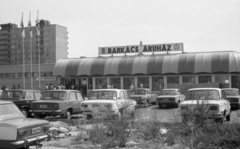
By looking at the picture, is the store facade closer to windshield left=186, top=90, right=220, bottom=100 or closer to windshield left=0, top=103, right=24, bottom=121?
windshield left=186, top=90, right=220, bottom=100

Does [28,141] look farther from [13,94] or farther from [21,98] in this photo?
[13,94]

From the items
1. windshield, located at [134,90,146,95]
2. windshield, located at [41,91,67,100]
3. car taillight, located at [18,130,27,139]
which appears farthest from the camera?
windshield, located at [134,90,146,95]

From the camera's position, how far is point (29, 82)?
161 ft

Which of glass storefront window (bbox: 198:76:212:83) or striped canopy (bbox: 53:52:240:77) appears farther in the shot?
glass storefront window (bbox: 198:76:212:83)

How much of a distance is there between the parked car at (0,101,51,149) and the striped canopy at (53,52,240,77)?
97.6 feet

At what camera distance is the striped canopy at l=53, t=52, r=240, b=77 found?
3581 centimetres

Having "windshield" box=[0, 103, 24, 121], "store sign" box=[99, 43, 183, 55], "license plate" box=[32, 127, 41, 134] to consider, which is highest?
"store sign" box=[99, 43, 183, 55]

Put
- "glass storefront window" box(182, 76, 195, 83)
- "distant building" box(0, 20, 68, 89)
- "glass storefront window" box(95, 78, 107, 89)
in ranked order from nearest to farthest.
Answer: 1. "glass storefront window" box(182, 76, 195, 83)
2. "glass storefront window" box(95, 78, 107, 89)
3. "distant building" box(0, 20, 68, 89)

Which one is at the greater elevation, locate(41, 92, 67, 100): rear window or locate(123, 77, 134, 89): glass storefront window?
locate(123, 77, 134, 89): glass storefront window

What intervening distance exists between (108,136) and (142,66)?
3000 cm

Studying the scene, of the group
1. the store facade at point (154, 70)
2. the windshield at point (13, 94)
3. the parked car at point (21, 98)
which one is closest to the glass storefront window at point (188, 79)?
the store facade at point (154, 70)

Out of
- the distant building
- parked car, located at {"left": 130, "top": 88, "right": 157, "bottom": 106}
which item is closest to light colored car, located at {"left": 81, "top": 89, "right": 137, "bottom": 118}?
parked car, located at {"left": 130, "top": 88, "right": 157, "bottom": 106}

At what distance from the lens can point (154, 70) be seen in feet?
127

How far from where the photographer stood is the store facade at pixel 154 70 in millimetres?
35969
